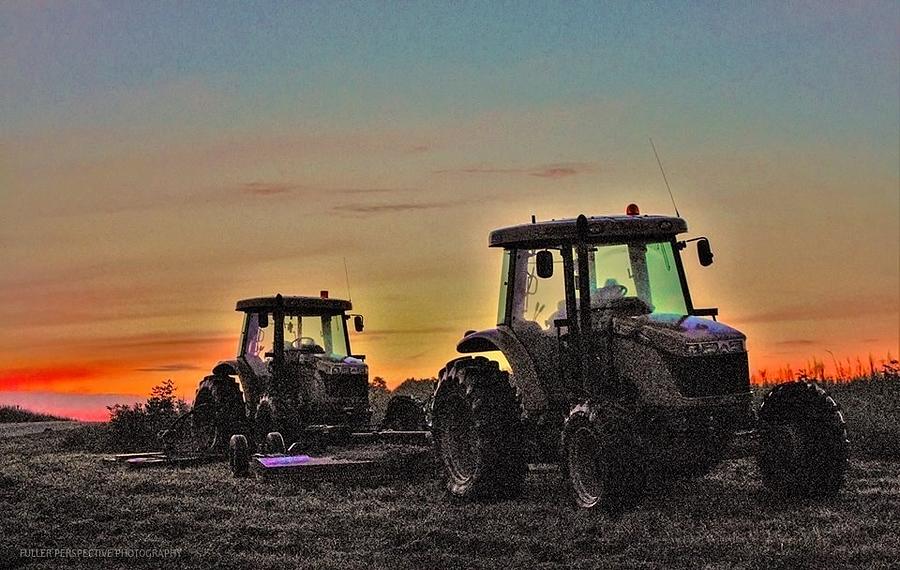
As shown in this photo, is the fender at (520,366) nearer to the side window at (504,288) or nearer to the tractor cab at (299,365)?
the side window at (504,288)

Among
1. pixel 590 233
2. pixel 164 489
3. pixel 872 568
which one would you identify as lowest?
pixel 872 568

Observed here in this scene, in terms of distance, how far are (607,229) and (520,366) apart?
1.64m

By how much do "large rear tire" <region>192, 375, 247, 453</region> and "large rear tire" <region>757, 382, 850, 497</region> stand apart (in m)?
9.08

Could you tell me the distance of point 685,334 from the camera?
11.1m

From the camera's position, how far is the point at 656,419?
1127cm

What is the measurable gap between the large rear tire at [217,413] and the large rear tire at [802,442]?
357 inches

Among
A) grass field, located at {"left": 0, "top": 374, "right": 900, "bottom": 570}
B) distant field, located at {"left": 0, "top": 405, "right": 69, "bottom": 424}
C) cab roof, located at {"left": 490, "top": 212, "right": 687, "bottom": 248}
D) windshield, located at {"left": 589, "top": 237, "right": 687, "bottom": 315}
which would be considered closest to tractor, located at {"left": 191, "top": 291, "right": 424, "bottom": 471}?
grass field, located at {"left": 0, "top": 374, "right": 900, "bottom": 570}

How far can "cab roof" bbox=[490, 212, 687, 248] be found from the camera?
38.4 feet

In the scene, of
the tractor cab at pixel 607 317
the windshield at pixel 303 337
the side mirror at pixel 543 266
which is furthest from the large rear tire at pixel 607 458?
the windshield at pixel 303 337

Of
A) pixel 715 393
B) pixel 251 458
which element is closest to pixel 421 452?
pixel 251 458

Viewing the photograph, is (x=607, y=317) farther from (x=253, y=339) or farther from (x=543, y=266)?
(x=253, y=339)

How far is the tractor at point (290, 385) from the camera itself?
17.5 metres

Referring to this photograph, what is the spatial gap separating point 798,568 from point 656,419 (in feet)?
8.93

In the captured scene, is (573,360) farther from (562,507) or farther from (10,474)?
(10,474)
